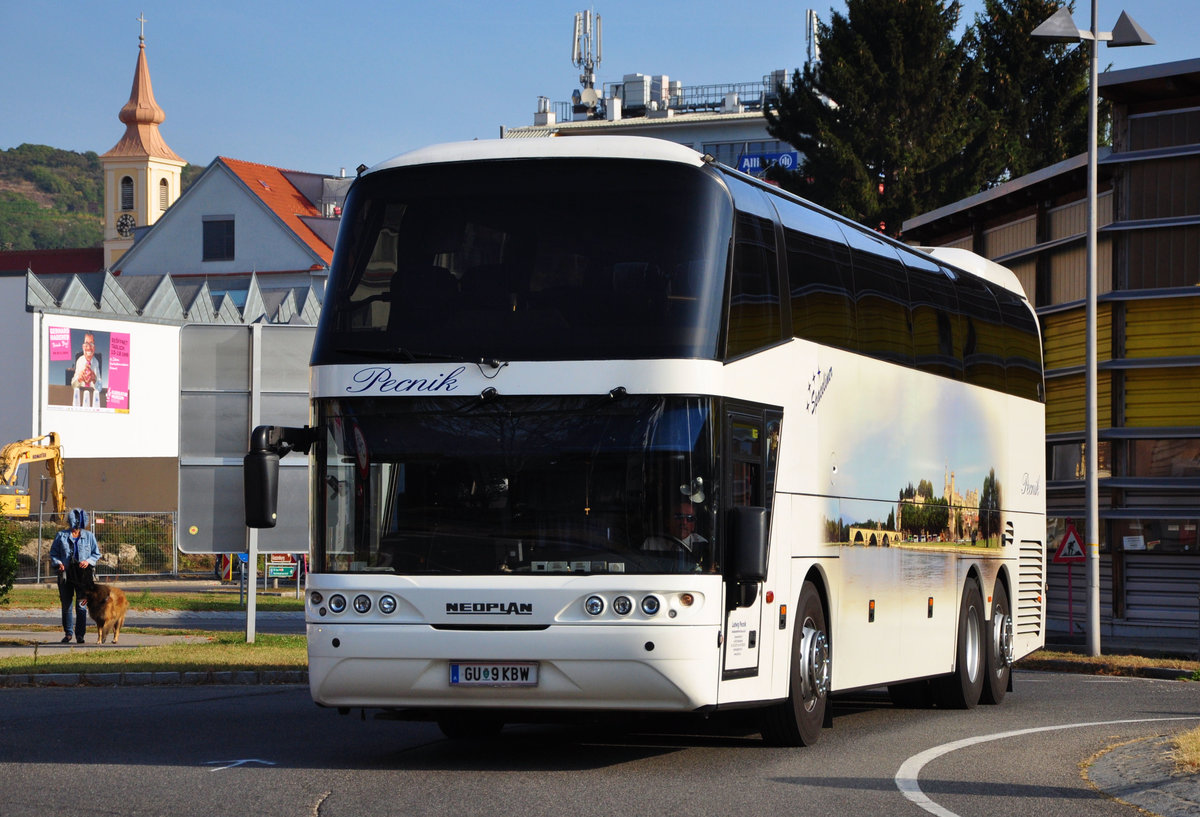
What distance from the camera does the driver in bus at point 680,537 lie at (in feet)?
35.7

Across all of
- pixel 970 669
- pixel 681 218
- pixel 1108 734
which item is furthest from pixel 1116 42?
pixel 681 218

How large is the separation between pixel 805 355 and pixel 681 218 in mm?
2008

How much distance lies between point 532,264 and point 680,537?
6.41 ft

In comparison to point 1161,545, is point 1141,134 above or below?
above

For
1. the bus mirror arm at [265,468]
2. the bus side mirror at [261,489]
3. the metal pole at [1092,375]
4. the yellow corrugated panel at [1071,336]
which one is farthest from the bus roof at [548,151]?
the yellow corrugated panel at [1071,336]

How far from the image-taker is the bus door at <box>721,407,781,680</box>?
1111cm

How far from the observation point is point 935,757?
40.0ft

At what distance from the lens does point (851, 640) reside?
1370cm

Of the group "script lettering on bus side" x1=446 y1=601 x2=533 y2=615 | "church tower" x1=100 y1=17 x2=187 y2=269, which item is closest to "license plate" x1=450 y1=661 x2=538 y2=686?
"script lettering on bus side" x1=446 y1=601 x2=533 y2=615

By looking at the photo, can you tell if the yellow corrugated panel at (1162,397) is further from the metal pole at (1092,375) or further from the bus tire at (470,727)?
the bus tire at (470,727)

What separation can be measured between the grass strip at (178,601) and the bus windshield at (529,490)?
23186mm

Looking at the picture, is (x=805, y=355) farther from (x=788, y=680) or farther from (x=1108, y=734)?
(x=1108, y=734)

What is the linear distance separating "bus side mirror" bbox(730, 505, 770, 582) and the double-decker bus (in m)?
0.02

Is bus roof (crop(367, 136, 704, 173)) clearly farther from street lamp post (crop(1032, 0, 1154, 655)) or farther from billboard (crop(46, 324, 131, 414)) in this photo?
billboard (crop(46, 324, 131, 414))
